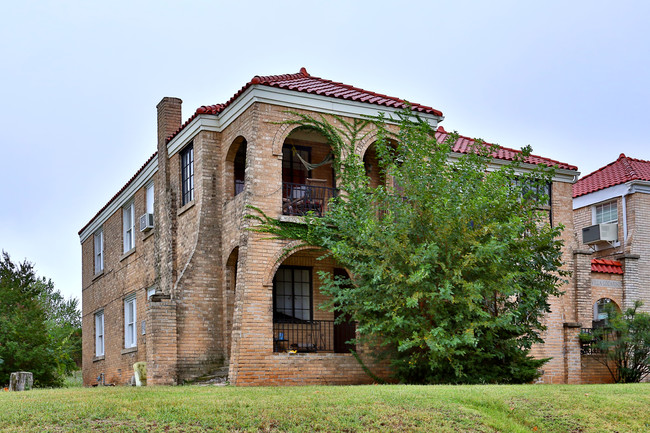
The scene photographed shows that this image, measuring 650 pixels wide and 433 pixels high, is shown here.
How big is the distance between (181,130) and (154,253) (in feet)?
13.4

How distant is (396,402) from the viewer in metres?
13.1

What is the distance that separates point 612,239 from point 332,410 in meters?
19.3

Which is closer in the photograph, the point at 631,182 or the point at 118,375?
the point at 118,375

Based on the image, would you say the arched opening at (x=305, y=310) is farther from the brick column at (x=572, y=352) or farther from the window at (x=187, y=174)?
the brick column at (x=572, y=352)

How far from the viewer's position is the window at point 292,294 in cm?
2094

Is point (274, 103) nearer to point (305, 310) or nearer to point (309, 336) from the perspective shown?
point (305, 310)

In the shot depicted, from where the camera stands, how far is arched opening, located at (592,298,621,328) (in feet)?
80.6

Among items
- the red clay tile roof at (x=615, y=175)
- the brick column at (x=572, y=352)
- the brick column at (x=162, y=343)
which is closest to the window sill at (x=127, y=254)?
the brick column at (x=162, y=343)

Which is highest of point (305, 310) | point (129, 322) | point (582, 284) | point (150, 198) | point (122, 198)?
point (122, 198)

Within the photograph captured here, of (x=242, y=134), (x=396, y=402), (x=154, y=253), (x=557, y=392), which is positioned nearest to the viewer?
(x=396, y=402)

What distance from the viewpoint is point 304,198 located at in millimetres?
19969

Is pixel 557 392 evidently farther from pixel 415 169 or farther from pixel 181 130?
pixel 181 130

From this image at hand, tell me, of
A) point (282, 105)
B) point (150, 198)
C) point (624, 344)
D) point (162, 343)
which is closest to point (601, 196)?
point (624, 344)

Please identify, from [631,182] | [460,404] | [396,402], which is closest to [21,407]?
[396,402]
